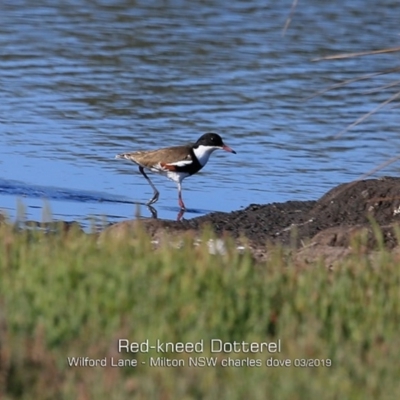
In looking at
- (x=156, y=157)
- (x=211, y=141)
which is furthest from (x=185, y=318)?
(x=211, y=141)

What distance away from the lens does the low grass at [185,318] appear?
4.20 m

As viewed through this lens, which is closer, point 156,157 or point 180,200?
point 180,200

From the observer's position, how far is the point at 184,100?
48.3 ft

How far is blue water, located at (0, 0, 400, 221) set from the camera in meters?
11.3

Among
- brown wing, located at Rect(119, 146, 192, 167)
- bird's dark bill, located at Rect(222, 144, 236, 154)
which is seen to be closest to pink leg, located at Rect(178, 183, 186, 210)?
brown wing, located at Rect(119, 146, 192, 167)

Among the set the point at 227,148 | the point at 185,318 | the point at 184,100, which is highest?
the point at 184,100

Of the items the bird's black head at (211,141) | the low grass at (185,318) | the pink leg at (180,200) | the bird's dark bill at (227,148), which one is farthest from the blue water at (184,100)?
the low grass at (185,318)

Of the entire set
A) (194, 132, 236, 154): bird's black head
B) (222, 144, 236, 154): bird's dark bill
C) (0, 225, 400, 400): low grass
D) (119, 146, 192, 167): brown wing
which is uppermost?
(194, 132, 236, 154): bird's black head

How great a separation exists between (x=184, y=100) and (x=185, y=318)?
9995 mm

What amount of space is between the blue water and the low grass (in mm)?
2019

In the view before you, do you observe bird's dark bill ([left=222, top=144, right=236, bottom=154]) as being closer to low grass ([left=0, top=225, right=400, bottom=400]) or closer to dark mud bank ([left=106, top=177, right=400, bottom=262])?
dark mud bank ([left=106, top=177, right=400, bottom=262])

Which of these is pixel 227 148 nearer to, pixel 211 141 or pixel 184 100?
pixel 211 141

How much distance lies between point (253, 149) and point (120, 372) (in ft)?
27.4

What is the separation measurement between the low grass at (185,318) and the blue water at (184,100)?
2019 mm
